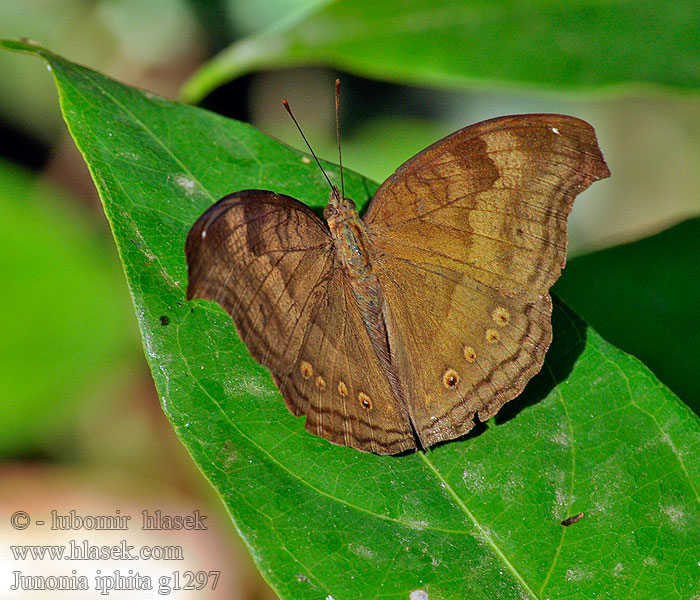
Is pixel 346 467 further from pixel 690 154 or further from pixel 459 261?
pixel 690 154

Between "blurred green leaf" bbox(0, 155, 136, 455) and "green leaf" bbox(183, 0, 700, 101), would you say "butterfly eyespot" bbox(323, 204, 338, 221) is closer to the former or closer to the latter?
"green leaf" bbox(183, 0, 700, 101)

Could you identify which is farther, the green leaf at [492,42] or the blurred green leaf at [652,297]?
the green leaf at [492,42]

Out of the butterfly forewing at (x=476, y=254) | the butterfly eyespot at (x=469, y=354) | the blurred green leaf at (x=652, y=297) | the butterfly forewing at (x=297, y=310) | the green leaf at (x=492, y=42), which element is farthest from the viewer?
the green leaf at (x=492, y=42)

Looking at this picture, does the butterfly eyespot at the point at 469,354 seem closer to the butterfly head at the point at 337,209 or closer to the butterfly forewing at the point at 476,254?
the butterfly forewing at the point at 476,254

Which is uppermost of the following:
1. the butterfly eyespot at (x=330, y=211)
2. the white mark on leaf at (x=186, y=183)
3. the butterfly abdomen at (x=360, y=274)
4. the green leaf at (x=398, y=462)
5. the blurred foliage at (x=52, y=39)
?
the blurred foliage at (x=52, y=39)

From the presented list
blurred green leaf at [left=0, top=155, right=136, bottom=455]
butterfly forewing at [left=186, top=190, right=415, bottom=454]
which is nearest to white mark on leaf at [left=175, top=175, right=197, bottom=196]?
butterfly forewing at [left=186, top=190, right=415, bottom=454]

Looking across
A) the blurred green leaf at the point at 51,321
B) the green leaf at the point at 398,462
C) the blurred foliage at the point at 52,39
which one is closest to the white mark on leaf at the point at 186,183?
the green leaf at the point at 398,462

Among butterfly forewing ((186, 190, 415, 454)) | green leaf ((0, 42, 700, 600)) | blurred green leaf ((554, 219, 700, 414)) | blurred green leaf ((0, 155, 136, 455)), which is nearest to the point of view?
green leaf ((0, 42, 700, 600))

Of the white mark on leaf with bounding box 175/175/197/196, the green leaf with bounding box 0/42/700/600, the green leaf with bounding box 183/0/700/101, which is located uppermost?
the green leaf with bounding box 183/0/700/101
